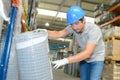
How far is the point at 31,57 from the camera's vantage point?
6.99 ft

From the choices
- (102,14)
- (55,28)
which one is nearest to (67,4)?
(102,14)

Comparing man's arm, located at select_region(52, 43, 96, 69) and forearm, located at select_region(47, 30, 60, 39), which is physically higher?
forearm, located at select_region(47, 30, 60, 39)

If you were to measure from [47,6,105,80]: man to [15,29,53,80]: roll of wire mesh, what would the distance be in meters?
0.59

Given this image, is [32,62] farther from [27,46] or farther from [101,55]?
[101,55]

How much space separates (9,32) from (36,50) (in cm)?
33

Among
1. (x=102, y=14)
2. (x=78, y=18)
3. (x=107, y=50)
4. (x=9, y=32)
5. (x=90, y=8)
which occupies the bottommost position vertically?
(x=107, y=50)

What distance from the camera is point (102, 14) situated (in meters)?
7.45

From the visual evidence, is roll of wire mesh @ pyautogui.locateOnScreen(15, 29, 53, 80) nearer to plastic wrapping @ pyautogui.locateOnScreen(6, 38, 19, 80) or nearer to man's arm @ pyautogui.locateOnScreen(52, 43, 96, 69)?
plastic wrapping @ pyautogui.locateOnScreen(6, 38, 19, 80)

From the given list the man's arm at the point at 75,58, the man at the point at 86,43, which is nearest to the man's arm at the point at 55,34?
the man at the point at 86,43

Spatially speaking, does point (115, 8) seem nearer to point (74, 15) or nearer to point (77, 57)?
point (74, 15)

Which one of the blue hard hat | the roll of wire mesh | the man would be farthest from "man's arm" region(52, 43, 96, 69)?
the roll of wire mesh

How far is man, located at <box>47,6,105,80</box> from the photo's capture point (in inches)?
110

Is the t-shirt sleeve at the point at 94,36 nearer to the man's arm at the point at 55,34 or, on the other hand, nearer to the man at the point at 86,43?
the man at the point at 86,43

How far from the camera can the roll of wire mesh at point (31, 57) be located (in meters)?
2.13
